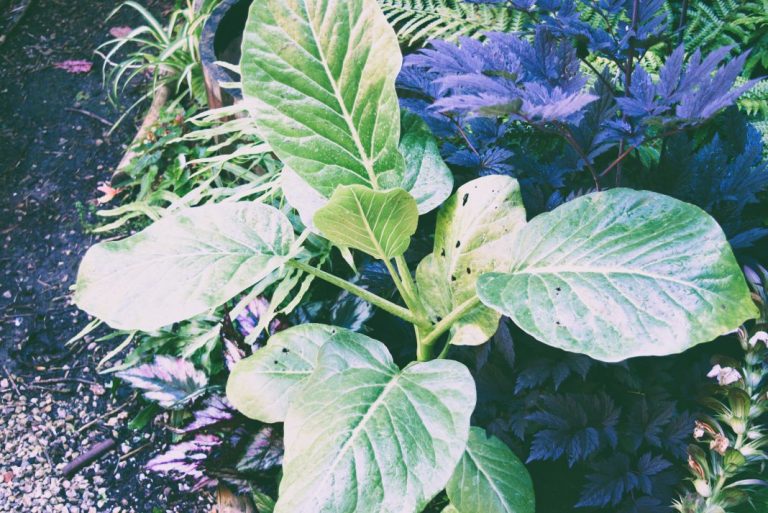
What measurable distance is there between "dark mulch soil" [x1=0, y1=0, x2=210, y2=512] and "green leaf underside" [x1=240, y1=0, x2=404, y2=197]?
108cm

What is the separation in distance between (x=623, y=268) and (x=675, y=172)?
1.39 feet

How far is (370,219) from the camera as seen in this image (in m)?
1.04

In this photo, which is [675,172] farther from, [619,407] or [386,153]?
[386,153]

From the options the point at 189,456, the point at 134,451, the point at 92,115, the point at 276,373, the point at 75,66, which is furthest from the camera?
the point at 75,66

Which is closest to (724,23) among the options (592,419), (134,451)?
(592,419)

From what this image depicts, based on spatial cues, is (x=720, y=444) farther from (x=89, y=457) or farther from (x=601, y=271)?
(x=89, y=457)

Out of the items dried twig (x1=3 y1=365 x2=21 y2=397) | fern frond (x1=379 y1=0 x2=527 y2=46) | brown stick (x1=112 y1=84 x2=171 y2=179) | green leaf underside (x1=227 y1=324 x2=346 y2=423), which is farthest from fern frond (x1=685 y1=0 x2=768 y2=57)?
dried twig (x1=3 y1=365 x2=21 y2=397)

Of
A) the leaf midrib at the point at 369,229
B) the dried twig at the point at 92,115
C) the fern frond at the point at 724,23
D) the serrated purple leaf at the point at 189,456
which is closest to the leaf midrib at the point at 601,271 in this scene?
the leaf midrib at the point at 369,229

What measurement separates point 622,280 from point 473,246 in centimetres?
31

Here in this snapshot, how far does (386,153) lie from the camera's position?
1142 millimetres

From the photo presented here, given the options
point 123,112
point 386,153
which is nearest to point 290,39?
point 386,153

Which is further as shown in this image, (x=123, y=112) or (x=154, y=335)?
(x=123, y=112)

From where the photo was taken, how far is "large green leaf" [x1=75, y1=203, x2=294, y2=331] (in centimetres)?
101

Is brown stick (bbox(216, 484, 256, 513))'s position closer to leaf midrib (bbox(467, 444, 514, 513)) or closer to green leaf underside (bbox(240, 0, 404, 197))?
leaf midrib (bbox(467, 444, 514, 513))
